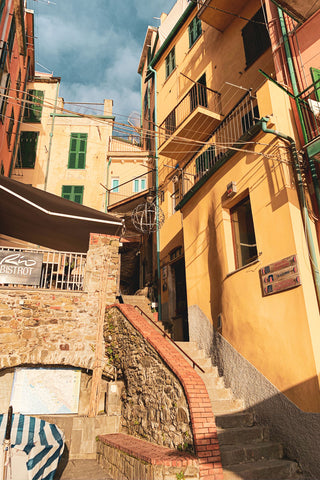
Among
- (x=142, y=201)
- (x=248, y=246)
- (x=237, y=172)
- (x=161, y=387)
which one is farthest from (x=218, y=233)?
(x=142, y=201)

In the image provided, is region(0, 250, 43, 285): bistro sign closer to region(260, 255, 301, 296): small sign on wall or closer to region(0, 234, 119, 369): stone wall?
region(0, 234, 119, 369): stone wall

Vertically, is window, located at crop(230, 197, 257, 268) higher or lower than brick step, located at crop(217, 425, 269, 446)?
higher

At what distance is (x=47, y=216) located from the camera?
10.4 meters

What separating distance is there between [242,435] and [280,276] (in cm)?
269

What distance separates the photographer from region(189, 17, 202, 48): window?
43.9ft

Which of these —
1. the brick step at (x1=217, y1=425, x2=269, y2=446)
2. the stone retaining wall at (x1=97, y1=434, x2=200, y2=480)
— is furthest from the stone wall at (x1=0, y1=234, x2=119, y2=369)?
the brick step at (x1=217, y1=425, x2=269, y2=446)

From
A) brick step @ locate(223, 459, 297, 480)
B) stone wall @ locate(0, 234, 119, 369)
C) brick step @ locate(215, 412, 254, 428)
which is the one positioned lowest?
brick step @ locate(223, 459, 297, 480)

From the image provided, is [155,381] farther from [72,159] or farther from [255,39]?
[72,159]

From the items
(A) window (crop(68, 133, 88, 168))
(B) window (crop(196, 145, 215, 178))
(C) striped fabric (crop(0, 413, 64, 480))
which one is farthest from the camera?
(A) window (crop(68, 133, 88, 168))

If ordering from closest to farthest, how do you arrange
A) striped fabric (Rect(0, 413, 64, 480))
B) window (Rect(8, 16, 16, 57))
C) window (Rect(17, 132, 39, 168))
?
striped fabric (Rect(0, 413, 64, 480)), window (Rect(8, 16, 16, 57)), window (Rect(17, 132, 39, 168))

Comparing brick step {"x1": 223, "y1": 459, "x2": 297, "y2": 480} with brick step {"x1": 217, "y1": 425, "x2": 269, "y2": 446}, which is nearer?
brick step {"x1": 223, "y1": 459, "x2": 297, "y2": 480}

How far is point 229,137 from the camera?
8.82 m

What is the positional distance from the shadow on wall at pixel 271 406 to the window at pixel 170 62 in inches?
478

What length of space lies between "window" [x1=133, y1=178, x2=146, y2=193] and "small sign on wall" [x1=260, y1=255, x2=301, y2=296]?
43.3 feet
